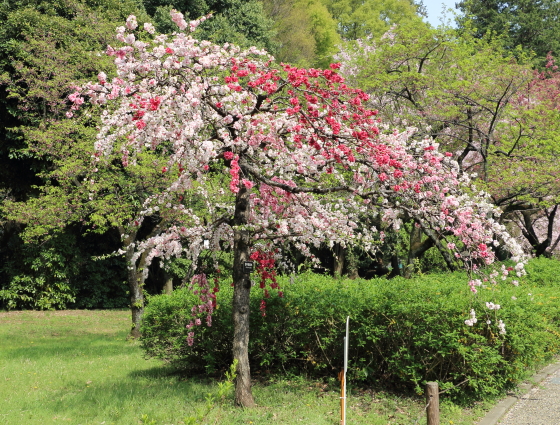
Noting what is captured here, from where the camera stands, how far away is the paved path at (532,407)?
6340 millimetres

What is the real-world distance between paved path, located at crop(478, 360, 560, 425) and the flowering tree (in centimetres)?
187

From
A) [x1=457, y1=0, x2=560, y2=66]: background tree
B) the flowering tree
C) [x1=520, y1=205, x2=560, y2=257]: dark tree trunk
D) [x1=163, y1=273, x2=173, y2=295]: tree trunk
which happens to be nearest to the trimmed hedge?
the flowering tree

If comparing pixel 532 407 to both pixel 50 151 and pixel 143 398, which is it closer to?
pixel 143 398

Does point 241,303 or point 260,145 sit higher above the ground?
point 260,145

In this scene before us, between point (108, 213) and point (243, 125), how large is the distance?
671 centimetres

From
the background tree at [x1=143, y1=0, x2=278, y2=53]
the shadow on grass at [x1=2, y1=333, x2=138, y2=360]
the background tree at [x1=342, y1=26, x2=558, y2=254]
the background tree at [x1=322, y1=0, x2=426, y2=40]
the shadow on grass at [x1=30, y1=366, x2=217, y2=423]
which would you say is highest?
the background tree at [x1=322, y1=0, x2=426, y2=40]

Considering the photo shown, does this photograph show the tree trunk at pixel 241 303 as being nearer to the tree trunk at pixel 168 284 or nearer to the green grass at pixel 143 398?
the green grass at pixel 143 398

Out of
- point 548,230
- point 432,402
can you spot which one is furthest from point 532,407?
point 548,230

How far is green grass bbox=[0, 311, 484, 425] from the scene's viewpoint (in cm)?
642

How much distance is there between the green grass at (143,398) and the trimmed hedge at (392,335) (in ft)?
1.11

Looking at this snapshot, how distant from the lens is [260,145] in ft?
23.4

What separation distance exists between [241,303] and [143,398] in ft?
6.73

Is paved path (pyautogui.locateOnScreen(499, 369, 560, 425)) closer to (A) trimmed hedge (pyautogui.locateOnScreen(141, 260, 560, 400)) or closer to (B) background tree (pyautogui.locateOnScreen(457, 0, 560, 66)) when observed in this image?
(A) trimmed hedge (pyautogui.locateOnScreen(141, 260, 560, 400))

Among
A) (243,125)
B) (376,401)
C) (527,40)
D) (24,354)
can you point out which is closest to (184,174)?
(243,125)
